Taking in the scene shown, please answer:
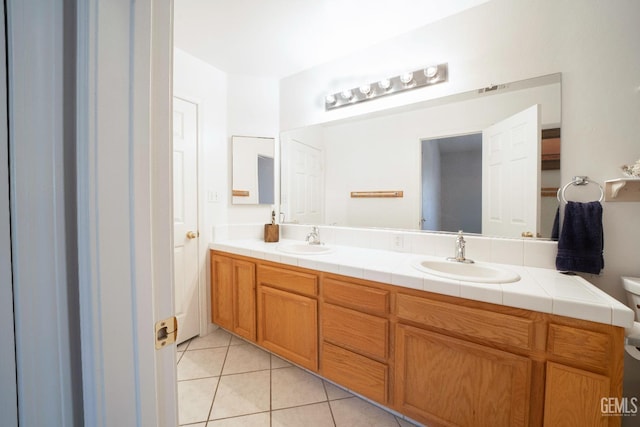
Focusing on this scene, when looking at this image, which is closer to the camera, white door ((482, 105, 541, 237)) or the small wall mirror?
white door ((482, 105, 541, 237))

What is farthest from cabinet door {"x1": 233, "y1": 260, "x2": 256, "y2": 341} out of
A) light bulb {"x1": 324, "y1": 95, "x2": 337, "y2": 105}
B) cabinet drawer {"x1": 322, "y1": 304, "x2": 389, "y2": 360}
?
light bulb {"x1": 324, "y1": 95, "x2": 337, "y2": 105}

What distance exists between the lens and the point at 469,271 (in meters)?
1.49

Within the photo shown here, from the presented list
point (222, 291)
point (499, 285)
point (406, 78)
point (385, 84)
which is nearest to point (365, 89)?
point (385, 84)

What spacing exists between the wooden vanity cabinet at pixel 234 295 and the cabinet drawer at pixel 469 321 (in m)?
1.21

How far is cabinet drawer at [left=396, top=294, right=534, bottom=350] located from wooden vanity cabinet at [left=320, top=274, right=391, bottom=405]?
0.13 metres

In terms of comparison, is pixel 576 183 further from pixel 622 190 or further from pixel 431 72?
pixel 431 72

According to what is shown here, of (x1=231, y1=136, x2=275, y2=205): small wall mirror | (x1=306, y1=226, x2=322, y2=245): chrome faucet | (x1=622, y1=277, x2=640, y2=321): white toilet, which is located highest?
(x1=231, y1=136, x2=275, y2=205): small wall mirror

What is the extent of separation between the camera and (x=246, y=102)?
8.17 ft

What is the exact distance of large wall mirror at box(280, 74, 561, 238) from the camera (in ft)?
4.76

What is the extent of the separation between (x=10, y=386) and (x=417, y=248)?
6.06 ft

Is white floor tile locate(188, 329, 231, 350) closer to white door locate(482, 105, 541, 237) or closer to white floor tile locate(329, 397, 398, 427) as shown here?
white floor tile locate(329, 397, 398, 427)

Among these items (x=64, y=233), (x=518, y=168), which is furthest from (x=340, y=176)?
(x=64, y=233)

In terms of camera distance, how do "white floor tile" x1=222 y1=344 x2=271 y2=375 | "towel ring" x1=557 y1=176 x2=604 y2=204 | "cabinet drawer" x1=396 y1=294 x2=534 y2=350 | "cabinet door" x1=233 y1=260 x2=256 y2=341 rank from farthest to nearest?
1. "cabinet door" x1=233 y1=260 x2=256 y2=341
2. "white floor tile" x1=222 y1=344 x2=271 y2=375
3. "towel ring" x1=557 y1=176 x2=604 y2=204
4. "cabinet drawer" x1=396 y1=294 x2=534 y2=350

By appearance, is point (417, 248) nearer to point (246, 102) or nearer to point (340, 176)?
point (340, 176)
